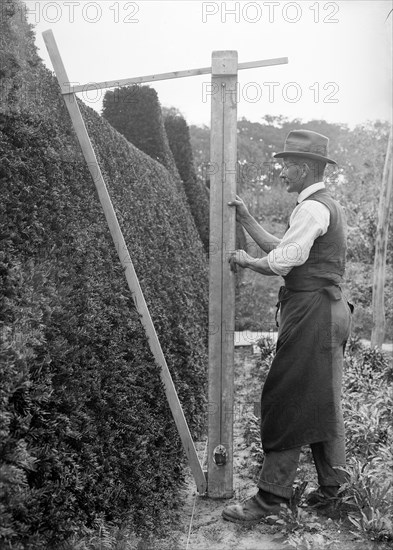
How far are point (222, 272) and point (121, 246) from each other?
0.68m

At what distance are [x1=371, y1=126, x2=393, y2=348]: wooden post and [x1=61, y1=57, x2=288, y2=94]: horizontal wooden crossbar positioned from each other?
7.06 meters

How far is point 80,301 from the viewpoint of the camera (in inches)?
119

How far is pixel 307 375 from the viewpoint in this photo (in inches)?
136

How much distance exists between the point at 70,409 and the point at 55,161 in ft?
4.45

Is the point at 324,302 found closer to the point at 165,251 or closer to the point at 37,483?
the point at 37,483

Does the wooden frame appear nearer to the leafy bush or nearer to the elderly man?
the elderly man

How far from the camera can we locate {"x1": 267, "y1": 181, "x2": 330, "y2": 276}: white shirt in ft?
10.8

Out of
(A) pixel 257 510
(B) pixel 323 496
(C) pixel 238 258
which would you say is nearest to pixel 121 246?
(C) pixel 238 258

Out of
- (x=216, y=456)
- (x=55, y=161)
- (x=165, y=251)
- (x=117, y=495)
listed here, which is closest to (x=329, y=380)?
(x=216, y=456)

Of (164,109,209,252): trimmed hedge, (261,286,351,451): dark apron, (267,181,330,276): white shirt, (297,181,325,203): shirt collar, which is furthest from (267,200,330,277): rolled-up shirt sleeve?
(164,109,209,252): trimmed hedge

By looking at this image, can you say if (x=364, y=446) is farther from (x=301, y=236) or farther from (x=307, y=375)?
(x=301, y=236)

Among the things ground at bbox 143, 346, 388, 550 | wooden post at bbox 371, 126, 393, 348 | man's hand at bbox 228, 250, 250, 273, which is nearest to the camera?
ground at bbox 143, 346, 388, 550

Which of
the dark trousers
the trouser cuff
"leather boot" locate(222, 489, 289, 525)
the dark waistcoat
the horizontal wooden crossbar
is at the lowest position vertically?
"leather boot" locate(222, 489, 289, 525)

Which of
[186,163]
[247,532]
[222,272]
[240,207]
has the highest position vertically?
[186,163]
